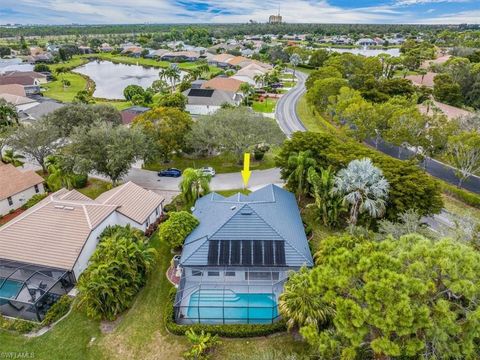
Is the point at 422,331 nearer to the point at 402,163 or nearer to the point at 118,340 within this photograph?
the point at 118,340

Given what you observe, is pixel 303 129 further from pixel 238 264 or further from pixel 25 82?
pixel 25 82

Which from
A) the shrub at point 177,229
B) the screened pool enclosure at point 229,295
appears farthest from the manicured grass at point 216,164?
the screened pool enclosure at point 229,295

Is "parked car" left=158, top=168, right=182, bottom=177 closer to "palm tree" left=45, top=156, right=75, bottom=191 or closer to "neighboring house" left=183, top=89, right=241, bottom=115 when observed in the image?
"palm tree" left=45, top=156, right=75, bottom=191

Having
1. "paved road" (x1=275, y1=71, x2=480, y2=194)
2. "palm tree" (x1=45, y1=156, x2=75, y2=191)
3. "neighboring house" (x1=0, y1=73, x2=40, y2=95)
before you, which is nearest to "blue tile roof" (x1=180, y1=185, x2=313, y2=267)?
"palm tree" (x1=45, y1=156, x2=75, y2=191)

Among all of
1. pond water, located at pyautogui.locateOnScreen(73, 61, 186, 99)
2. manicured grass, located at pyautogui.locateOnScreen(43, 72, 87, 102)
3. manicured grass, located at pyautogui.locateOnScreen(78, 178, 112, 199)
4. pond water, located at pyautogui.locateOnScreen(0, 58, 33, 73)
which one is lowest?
pond water, located at pyautogui.locateOnScreen(73, 61, 186, 99)

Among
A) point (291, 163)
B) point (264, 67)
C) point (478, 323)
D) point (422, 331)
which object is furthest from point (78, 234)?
point (264, 67)

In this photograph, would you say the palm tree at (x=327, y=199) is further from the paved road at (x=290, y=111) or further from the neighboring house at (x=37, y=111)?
the neighboring house at (x=37, y=111)

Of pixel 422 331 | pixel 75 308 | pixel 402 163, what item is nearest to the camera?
pixel 422 331
